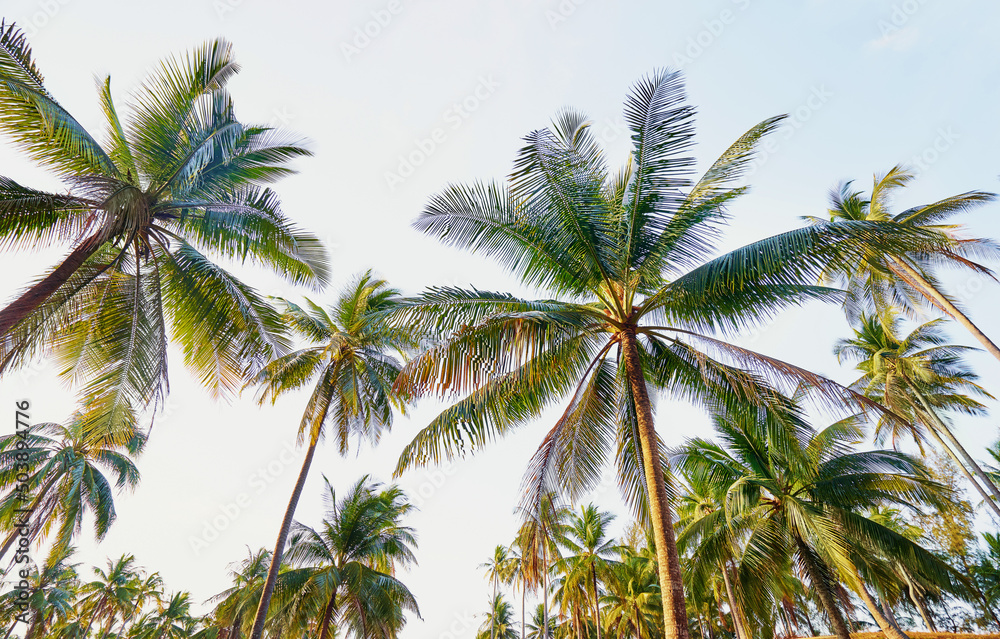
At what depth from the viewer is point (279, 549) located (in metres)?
13.1

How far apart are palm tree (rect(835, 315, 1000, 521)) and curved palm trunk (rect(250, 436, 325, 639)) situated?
20.0 metres

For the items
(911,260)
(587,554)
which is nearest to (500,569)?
(587,554)

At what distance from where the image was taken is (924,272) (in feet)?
51.3

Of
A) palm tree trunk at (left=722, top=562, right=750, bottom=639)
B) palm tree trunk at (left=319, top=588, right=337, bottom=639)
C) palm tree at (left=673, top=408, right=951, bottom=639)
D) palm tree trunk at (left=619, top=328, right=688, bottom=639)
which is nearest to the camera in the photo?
palm tree trunk at (left=619, top=328, right=688, bottom=639)

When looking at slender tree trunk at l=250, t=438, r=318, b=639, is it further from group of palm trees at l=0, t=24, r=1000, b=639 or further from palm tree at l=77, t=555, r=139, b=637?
palm tree at l=77, t=555, r=139, b=637

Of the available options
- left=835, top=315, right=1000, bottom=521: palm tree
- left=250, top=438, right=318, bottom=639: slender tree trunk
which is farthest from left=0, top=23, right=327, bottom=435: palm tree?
left=835, top=315, right=1000, bottom=521: palm tree

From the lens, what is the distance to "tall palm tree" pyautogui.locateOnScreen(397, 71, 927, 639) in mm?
7898

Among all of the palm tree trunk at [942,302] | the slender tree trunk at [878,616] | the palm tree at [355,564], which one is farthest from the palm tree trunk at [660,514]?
the palm tree at [355,564]

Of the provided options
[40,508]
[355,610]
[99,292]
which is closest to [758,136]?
[99,292]

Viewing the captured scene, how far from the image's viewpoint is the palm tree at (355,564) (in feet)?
61.3

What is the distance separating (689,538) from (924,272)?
11158 millimetres

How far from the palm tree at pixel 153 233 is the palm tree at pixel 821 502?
35.5ft

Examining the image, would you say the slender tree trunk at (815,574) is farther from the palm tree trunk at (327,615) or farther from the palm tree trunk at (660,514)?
the palm tree trunk at (327,615)

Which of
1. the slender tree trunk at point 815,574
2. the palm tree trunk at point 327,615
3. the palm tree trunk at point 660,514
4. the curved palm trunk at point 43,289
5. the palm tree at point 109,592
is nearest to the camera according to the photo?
the curved palm trunk at point 43,289
